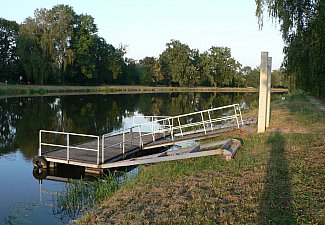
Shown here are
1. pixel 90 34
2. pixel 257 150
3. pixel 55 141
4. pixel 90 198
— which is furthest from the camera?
pixel 90 34

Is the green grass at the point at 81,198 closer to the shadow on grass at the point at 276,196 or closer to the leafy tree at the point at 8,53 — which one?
the shadow on grass at the point at 276,196

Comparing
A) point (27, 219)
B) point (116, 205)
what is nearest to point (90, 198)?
point (27, 219)

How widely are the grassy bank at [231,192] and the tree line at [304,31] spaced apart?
3.43m

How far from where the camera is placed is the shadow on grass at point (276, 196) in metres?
5.47

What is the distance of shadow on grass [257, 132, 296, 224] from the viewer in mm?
5466

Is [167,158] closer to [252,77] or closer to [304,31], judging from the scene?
[304,31]

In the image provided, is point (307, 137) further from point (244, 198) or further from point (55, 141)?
point (55, 141)

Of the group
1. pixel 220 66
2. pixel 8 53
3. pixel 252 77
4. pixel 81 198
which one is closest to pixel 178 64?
pixel 220 66

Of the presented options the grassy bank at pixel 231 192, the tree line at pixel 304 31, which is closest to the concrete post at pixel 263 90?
the tree line at pixel 304 31

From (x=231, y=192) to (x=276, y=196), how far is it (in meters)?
0.88

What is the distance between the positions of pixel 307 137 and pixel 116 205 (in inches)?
326

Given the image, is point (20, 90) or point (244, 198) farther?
point (20, 90)

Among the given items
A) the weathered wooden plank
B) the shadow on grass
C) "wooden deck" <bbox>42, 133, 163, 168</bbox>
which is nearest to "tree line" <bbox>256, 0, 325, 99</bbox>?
the shadow on grass

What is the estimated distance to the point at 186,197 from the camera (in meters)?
6.86
